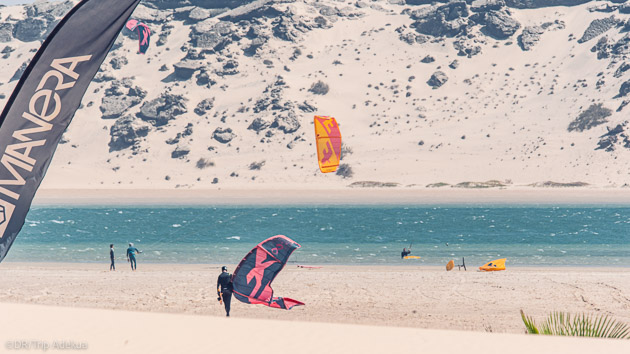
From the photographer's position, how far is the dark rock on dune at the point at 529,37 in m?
108

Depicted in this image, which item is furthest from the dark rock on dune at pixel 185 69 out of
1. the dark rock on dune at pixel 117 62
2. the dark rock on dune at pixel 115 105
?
the dark rock on dune at pixel 117 62

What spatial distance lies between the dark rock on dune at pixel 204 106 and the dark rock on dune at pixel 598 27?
2204 inches

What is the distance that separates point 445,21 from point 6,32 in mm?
75039

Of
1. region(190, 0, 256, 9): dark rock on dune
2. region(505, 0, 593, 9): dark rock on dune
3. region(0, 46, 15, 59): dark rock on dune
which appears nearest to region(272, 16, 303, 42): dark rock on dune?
region(190, 0, 256, 9): dark rock on dune

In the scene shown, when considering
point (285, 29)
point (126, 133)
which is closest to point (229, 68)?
point (285, 29)

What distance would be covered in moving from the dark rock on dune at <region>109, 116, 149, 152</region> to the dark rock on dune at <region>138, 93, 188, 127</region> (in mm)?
2072

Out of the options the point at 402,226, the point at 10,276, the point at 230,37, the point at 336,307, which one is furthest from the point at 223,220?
the point at 230,37

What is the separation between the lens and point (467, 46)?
108 metres

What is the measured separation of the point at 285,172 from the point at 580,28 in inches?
2241

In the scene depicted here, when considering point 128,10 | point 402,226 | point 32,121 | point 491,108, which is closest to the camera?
point 32,121

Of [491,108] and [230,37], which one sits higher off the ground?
[230,37]

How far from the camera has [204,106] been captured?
97.8 m

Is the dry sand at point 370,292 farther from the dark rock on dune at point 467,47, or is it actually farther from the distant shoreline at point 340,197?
the dark rock on dune at point 467,47

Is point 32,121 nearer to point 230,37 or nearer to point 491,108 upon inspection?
point 491,108
